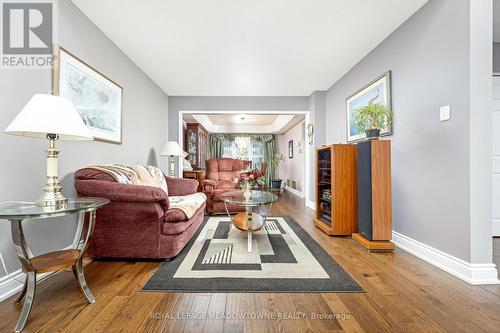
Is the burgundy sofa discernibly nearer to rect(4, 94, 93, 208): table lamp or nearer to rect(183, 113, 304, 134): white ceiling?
rect(4, 94, 93, 208): table lamp

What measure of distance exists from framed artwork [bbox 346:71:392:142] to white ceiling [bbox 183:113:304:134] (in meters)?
2.54

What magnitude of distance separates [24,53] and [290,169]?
21.9ft

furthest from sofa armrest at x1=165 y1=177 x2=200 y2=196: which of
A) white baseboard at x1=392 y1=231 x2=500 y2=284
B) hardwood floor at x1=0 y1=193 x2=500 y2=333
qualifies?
white baseboard at x1=392 y1=231 x2=500 y2=284

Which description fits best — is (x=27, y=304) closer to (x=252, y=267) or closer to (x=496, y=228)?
(x=252, y=267)

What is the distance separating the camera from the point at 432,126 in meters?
1.92

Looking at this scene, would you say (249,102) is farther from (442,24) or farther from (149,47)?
(442,24)

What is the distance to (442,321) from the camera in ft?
3.90

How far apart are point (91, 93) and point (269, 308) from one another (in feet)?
8.67

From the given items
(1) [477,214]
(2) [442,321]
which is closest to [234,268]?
(2) [442,321]

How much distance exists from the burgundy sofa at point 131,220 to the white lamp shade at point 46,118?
0.63 m

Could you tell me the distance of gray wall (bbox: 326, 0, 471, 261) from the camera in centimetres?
167

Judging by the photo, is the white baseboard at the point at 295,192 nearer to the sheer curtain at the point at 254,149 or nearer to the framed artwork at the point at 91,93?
the sheer curtain at the point at 254,149

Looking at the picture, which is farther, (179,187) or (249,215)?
(179,187)

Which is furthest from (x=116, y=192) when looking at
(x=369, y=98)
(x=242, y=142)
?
(x=242, y=142)
